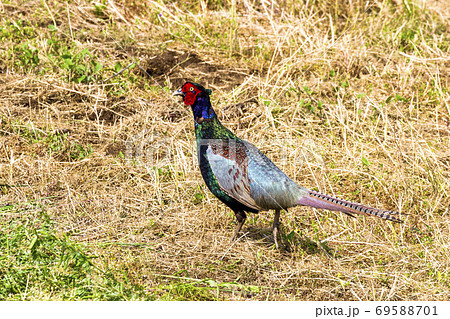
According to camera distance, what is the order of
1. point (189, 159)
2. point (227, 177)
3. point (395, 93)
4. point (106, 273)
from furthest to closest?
point (395, 93), point (189, 159), point (227, 177), point (106, 273)

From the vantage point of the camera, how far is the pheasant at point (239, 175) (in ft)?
12.7

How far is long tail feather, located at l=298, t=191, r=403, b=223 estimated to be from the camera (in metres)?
3.59

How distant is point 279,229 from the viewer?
429 cm

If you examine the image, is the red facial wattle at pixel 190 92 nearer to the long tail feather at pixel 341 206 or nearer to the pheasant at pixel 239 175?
the pheasant at pixel 239 175

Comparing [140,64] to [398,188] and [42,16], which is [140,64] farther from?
[398,188]

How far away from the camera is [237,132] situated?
5500 millimetres

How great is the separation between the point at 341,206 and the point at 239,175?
2.50ft

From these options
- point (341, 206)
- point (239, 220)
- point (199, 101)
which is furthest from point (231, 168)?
point (341, 206)

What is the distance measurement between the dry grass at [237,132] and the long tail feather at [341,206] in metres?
0.41

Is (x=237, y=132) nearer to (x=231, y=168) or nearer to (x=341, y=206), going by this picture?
(x=231, y=168)

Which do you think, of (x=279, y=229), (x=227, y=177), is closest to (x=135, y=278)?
(x=227, y=177)

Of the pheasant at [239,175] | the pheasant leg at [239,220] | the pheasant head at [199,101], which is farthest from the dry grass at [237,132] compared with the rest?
the pheasant head at [199,101]

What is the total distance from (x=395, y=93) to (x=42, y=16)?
165 inches

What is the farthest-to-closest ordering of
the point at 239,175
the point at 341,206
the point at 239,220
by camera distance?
the point at 239,220 → the point at 239,175 → the point at 341,206
